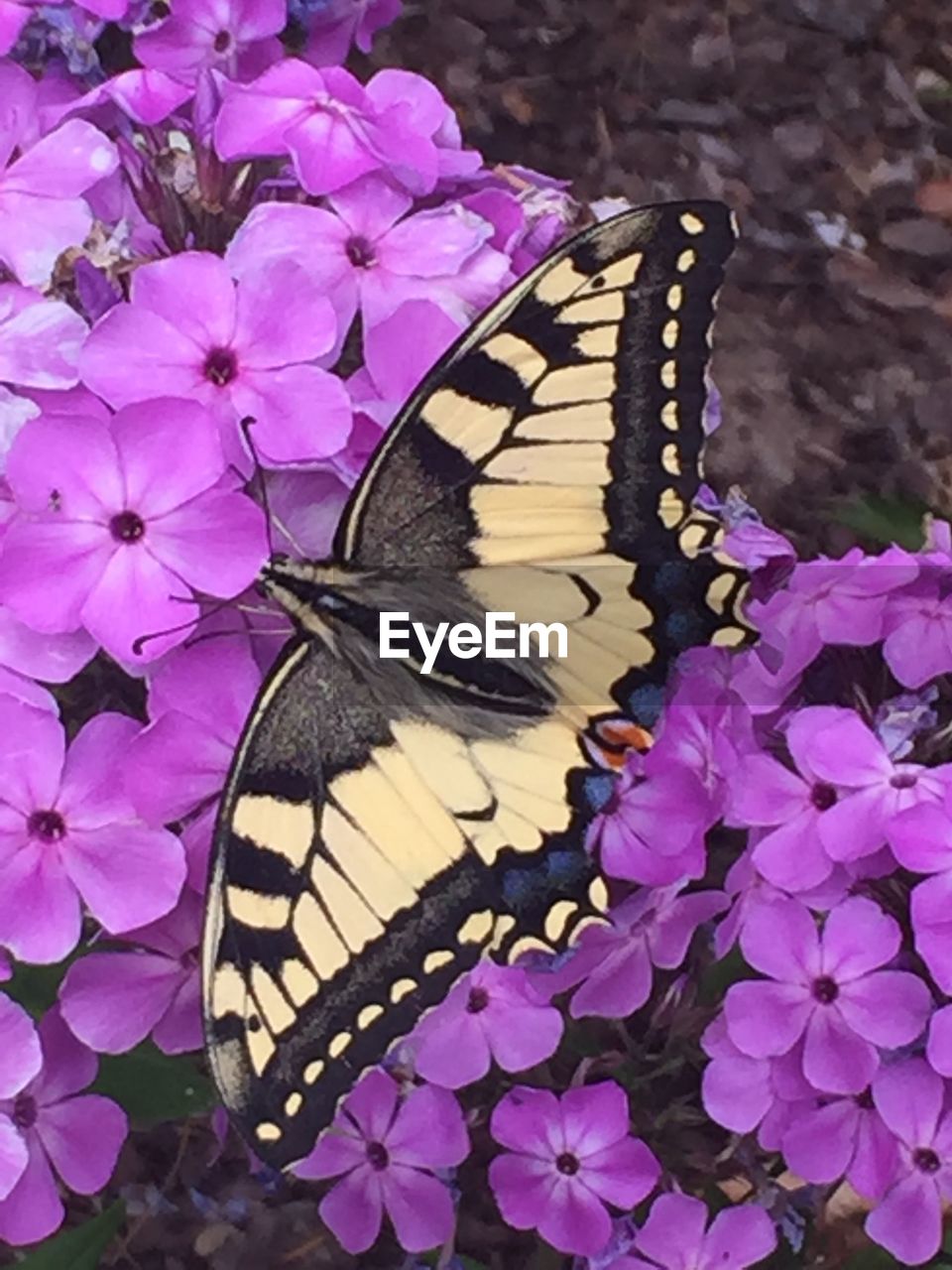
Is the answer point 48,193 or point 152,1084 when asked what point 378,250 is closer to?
point 48,193

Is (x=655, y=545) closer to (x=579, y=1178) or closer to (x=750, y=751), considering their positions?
(x=750, y=751)

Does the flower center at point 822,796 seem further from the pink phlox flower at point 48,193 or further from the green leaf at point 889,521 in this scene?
the green leaf at point 889,521

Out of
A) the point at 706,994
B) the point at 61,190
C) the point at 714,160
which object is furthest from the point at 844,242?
the point at 61,190

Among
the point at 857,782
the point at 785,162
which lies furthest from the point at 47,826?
the point at 785,162

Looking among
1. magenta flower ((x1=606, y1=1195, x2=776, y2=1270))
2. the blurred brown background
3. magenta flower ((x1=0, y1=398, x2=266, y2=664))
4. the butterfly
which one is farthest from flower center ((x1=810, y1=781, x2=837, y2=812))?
the blurred brown background

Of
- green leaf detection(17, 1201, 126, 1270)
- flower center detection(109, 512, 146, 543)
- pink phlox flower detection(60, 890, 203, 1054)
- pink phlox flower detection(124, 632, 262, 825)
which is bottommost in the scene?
green leaf detection(17, 1201, 126, 1270)

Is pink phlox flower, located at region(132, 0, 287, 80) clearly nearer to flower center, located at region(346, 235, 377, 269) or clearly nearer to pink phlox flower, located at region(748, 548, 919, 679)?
flower center, located at region(346, 235, 377, 269)
